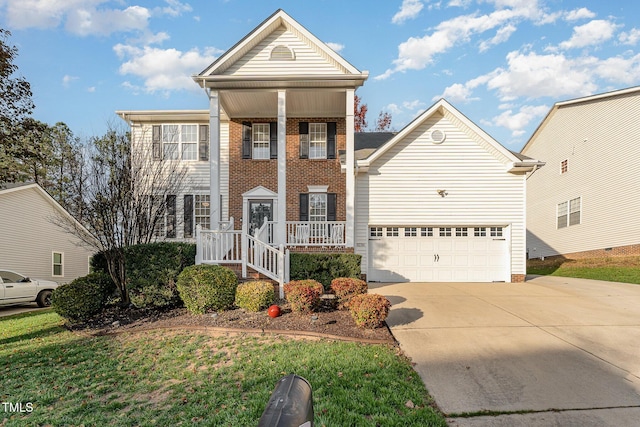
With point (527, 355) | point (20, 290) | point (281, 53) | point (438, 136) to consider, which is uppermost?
point (281, 53)

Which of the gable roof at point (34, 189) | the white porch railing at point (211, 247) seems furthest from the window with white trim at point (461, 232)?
the gable roof at point (34, 189)

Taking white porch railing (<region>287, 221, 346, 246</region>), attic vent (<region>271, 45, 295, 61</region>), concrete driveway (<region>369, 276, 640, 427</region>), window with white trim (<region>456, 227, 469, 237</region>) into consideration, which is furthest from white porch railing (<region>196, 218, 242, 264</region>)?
window with white trim (<region>456, 227, 469, 237</region>)

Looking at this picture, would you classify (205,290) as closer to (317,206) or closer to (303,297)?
(303,297)

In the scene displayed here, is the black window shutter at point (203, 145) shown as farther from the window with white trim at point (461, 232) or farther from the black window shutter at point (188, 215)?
the window with white trim at point (461, 232)

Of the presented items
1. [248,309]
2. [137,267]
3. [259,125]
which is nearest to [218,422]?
[248,309]

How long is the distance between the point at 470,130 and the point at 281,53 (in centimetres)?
731

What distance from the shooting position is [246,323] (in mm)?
6734

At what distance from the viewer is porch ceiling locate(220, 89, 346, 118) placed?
12.1 metres

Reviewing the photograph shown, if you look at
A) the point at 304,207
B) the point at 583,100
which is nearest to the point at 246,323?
the point at 304,207

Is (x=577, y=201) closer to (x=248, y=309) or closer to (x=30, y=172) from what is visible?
(x=248, y=309)

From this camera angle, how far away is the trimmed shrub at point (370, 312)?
6227 millimetres

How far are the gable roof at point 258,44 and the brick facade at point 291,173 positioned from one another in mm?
2767

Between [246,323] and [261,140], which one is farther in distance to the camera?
[261,140]

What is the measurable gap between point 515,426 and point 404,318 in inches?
142
